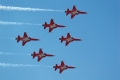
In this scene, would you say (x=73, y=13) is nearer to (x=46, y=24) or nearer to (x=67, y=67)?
(x=46, y=24)

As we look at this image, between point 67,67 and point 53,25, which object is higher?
point 53,25

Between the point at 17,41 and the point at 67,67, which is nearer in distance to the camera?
the point at 17,41

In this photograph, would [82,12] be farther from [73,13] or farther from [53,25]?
[53,25]

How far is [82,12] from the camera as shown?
268ft

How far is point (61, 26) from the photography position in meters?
80.4

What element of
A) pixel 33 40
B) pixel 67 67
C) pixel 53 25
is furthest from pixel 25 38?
pixel 67 67

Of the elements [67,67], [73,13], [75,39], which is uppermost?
[73,13]

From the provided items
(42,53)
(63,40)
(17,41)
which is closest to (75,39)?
(63,40)

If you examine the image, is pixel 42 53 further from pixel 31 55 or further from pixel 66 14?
pixel 66 14

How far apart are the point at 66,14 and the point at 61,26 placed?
3129mm

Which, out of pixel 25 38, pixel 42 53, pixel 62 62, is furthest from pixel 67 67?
pixel 25 38

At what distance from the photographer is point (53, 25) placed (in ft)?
265

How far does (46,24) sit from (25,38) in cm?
598

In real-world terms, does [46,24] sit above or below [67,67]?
above
